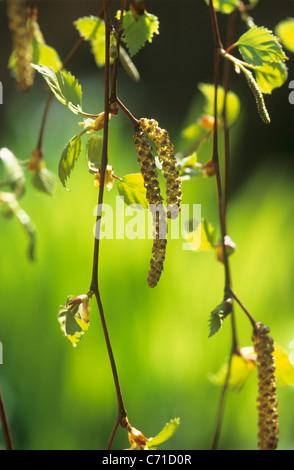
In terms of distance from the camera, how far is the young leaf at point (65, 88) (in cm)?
30

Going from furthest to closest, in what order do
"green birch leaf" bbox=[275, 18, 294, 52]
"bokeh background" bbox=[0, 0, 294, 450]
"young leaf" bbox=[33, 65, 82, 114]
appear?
"bokeh background" bbox=[0, 0, 294, 450], "green birch leaf" bbox=[275, 18, 294, 52], "young leaf" bbox=[33, 65, 82, 114]

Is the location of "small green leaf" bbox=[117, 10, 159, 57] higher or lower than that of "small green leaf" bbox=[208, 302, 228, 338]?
higher

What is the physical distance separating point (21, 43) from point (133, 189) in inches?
6.4

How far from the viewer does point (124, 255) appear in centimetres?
100

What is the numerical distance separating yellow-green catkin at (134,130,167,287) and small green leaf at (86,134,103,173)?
0.07 m

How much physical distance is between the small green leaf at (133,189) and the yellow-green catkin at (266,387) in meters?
0.12

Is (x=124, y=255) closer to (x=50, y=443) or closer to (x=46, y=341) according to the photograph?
(x=46, y=341)

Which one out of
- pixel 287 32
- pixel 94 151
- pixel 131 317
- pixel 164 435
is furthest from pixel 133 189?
pixel 131 317

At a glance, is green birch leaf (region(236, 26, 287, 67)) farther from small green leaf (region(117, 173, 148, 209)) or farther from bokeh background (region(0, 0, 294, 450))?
bokeh background (region(0, 0, 294, 450))

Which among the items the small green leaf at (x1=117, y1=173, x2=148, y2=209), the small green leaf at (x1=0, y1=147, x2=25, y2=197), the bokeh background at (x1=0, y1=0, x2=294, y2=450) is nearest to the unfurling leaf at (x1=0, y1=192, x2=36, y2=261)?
the small green leaf at (x1=0, y1=147, x2=25, y2=197)

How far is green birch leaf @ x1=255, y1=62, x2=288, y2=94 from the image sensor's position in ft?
1.21

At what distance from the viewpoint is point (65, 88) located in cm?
32

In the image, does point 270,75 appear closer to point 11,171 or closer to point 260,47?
point 260,47

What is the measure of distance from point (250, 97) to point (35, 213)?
0.97m
